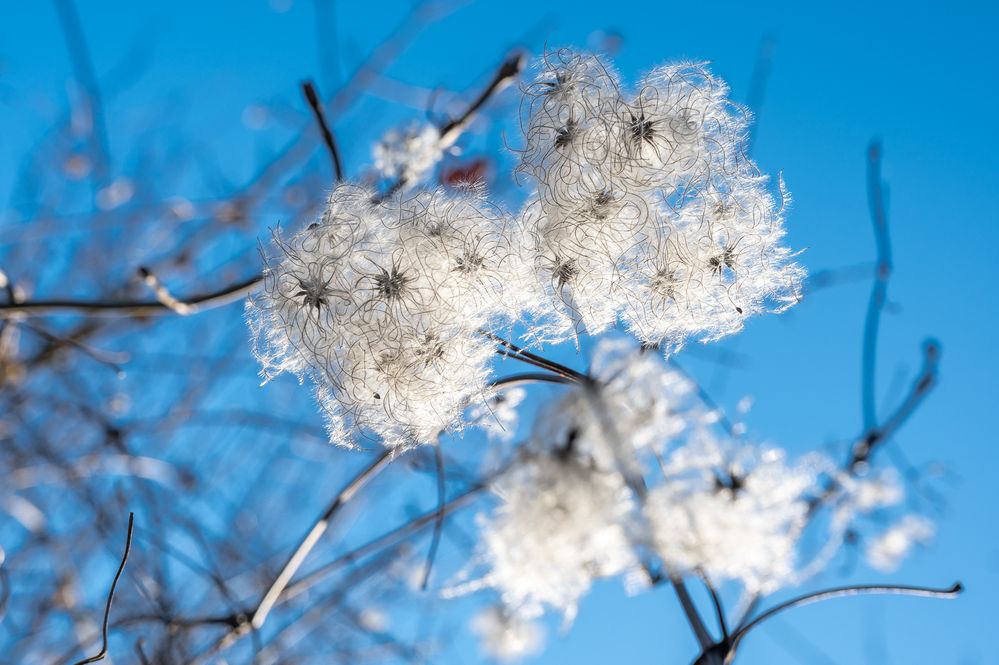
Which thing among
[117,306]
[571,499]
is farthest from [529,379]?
[571,499]

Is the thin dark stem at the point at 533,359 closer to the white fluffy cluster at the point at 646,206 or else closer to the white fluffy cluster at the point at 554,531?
the white fluffy cluster at the point at 646,206

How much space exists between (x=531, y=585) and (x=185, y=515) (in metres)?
1.57

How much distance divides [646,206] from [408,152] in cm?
136

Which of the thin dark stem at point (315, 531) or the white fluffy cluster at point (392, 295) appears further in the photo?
the thin dark stem at point (315, 531)

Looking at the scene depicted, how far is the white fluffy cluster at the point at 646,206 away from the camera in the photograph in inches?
62.1

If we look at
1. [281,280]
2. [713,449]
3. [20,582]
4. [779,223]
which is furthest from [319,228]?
[20,582]

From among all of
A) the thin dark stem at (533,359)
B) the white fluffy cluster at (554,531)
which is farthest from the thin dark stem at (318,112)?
the white fluffy cluster at (554,531)

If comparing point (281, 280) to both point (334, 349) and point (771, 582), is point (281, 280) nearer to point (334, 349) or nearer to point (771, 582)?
point (334, 349)

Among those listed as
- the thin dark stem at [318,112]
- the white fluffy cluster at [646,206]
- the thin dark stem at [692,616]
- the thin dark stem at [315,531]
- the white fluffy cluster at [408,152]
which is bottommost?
the thin dark stem at [692,616]

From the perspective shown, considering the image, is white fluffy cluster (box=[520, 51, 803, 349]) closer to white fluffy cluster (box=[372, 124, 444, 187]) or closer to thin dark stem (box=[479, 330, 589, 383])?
thin dark stem (box=[479, 330, 589, 383])

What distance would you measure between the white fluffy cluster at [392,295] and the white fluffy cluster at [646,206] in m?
0.13

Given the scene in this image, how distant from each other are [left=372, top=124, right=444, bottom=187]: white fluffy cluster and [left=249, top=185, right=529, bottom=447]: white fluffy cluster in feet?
2.88

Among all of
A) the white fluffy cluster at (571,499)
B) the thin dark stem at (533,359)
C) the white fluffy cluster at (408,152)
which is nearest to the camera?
the thin dark stem at (533,359)

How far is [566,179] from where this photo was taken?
1.58m
